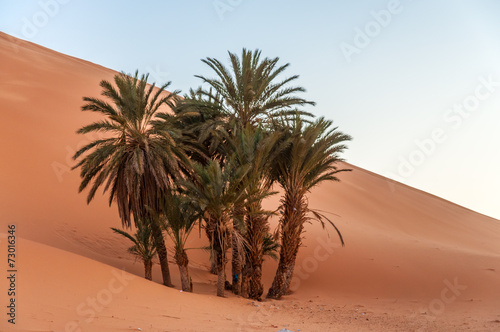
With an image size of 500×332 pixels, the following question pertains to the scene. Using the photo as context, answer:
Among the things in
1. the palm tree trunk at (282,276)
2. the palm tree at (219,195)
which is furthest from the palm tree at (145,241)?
the palm tree trunk at (282,276)

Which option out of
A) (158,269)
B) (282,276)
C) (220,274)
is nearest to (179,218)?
(220,274)

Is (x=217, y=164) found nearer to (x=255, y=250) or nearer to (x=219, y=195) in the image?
(x=219, y=195)

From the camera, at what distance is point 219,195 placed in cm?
1498

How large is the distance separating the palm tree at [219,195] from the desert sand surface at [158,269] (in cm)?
206

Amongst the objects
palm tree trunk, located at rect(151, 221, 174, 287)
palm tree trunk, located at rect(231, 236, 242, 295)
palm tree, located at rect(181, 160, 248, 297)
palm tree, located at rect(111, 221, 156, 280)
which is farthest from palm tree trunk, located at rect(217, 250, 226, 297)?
palm tree, located at rect(111, 221, 156, 280)

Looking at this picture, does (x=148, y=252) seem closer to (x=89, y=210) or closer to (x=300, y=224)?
(x=300, y=224)

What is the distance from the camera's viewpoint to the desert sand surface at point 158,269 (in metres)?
11.4

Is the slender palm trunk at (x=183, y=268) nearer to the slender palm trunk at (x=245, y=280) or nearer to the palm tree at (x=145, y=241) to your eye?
the palm tree at (x=145, y=241)

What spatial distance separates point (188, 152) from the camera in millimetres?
18359

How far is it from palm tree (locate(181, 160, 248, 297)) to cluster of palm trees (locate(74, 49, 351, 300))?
3cm

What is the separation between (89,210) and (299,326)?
49.1 ft

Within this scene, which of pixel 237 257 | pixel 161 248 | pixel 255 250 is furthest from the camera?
pixel 237 257

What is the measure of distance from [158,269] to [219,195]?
6.84 m

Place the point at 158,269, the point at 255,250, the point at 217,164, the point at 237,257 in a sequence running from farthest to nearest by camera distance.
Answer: the point at 158,269 < the point at 237,257 < the point at 255,250 < the point at 217,164
